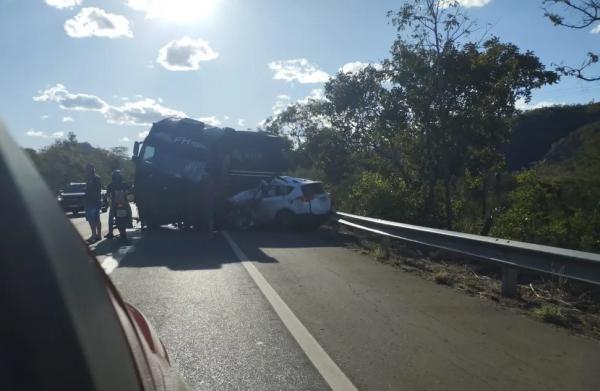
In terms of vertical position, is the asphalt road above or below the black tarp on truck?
below

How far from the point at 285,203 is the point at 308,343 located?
41.2 ft

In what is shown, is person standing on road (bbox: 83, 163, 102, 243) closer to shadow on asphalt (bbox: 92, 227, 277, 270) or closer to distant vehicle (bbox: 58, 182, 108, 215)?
shadow on asphalt (bbox: 92, 227, 277, 270)

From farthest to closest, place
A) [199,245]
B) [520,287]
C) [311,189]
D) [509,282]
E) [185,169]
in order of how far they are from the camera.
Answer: [311,189], [185,169], [199,245], [520,287], [509,282]

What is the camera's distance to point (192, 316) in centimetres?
677

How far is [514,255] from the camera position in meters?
7.79

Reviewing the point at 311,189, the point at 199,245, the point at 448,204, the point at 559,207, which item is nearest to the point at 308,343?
the point at 559,207

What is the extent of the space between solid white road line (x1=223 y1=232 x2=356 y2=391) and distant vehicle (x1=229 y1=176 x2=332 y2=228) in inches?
340

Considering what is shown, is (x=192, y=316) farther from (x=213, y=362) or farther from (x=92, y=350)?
(x=92, y=350)

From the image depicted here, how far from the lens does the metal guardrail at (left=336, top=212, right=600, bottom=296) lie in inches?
256

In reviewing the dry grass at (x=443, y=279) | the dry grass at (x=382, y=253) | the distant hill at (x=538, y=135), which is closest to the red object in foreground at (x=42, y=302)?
the dry grass at (x=443, y=279)

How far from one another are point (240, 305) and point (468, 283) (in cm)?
368

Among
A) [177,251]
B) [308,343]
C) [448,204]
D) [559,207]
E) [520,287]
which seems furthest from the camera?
[448,204]

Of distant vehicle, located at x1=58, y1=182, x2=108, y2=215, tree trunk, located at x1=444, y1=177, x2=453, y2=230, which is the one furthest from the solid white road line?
distant vehicle, located at x1=58, y1=182, x2=108, y2=215

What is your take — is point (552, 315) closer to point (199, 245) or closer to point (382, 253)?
point (382, 253)
